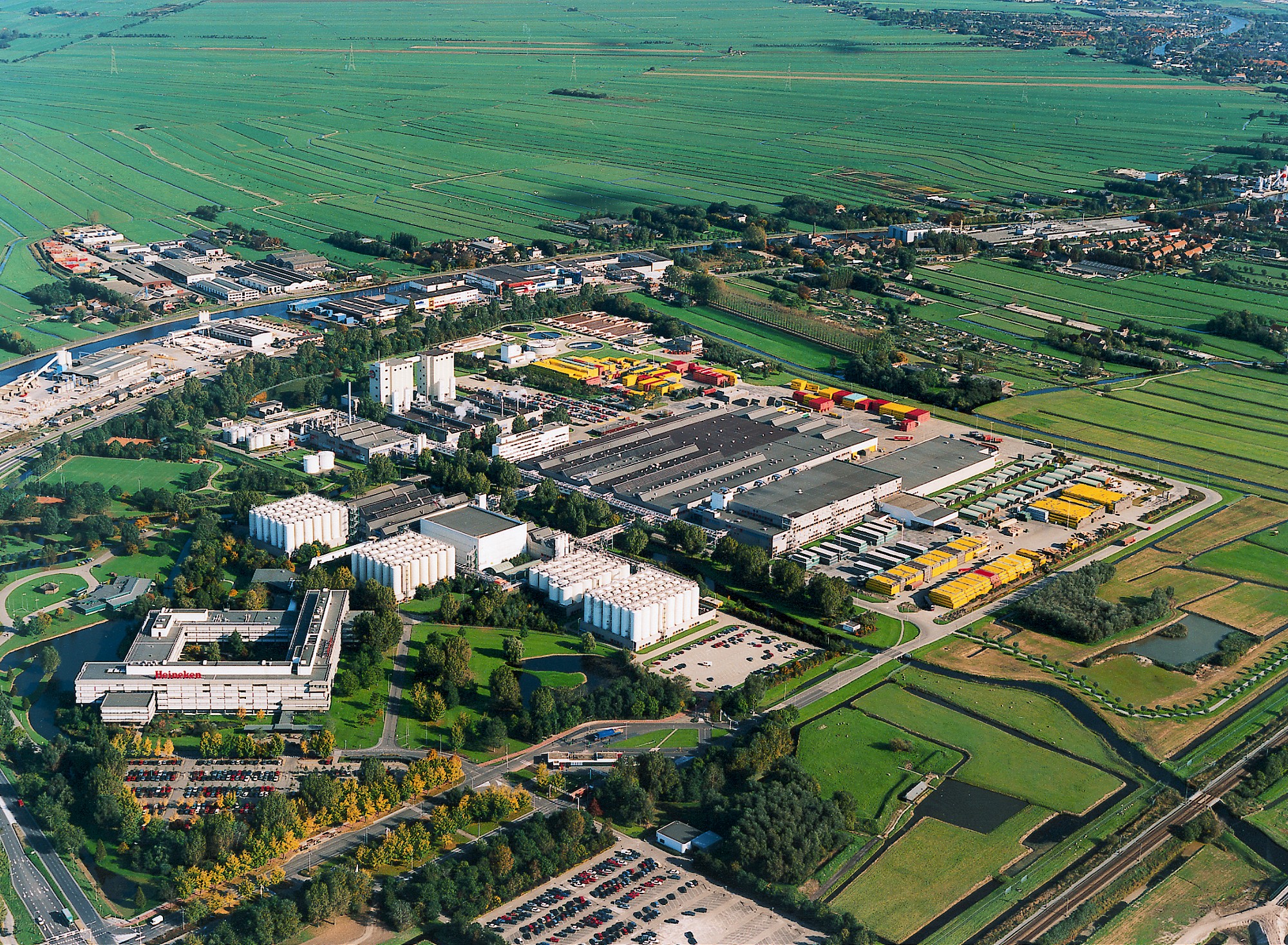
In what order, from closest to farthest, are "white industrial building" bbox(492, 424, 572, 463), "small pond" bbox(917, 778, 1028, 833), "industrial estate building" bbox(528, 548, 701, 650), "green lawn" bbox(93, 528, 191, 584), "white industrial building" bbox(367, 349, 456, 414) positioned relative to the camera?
"small pond" bbox(917, 778, 1028, 833) < "industrial estate building" bbox(528, 548, 701, 650) < "green lawn" bbox(93, 528, 191, 584) < "white industrial building" bbox(492, 424, 572, 463) < "white industrial building" bbox(367, 349, 456, 414)

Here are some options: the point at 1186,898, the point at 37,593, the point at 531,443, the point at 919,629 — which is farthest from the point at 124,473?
the point at 1186,898

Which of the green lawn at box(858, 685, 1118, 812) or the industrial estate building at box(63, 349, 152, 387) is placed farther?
the industrial estate building at box(63, 349, 152, 387)

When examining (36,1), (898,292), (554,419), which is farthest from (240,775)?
(36,1)

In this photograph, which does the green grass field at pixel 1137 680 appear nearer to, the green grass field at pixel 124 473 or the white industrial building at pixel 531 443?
the white industrial building at pixel 531 443

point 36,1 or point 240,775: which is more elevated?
point 36,1

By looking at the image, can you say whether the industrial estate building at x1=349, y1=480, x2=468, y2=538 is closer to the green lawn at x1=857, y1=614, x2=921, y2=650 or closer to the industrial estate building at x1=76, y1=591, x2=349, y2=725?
the industrial estate building at x1=76, y1=591, x2=349, y2=725

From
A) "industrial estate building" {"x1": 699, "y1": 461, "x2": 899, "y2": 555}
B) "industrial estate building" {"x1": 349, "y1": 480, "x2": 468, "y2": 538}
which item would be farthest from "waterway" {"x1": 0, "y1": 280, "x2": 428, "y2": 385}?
"industrial estate building" {"x1": 699, "y1": 461, "x2": 899, "y2": 555}

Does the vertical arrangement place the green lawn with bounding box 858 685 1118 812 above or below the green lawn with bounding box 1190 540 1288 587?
below

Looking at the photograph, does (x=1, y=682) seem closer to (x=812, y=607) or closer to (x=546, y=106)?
(x=812, y=607)
